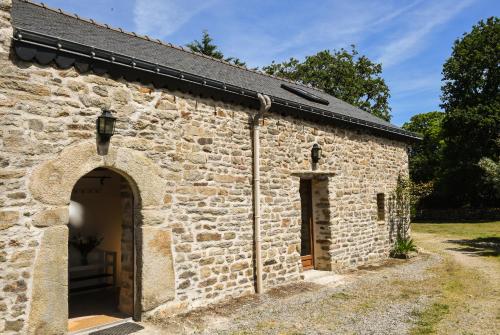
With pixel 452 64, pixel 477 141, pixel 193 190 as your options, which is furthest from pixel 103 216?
pixel 452 64

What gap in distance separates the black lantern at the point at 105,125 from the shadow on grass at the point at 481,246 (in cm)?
1146

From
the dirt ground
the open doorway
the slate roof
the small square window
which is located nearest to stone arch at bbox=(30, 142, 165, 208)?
the open doorway

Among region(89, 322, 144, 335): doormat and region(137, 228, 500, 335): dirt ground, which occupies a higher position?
region(89, 322, 144, 335): doormat

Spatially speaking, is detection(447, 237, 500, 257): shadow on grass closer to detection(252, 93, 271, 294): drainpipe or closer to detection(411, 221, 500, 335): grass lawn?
detection(411, 221, 500, 335): grass lawn

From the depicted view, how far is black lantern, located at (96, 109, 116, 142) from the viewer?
5219mm

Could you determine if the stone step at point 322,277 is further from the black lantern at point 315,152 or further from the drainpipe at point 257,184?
the black lantern at point 315,152

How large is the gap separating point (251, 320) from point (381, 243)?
6449 millimetres

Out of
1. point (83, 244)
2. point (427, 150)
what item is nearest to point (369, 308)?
point (83, 244)

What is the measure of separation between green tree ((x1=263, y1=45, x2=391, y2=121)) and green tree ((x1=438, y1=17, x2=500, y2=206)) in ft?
15.7

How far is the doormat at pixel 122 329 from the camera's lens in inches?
204

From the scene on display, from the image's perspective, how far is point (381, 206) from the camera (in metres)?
11.4

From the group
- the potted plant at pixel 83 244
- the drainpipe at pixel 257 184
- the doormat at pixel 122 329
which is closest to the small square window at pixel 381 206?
the drainpipe at pixel 257 184

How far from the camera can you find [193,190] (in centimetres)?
636

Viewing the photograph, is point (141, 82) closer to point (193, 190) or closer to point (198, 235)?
point (193, 190)
